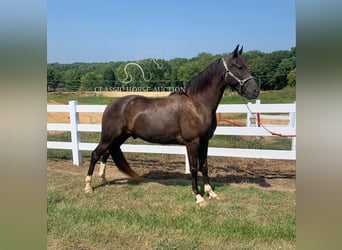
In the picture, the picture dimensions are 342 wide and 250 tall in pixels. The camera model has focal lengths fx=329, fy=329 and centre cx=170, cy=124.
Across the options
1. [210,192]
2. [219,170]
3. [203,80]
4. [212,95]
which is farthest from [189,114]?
[219,170]

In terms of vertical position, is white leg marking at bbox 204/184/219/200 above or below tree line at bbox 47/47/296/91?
below

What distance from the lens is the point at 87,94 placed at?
15.0 meters

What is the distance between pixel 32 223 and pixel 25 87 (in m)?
0.41

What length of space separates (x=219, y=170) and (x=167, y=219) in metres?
2.72

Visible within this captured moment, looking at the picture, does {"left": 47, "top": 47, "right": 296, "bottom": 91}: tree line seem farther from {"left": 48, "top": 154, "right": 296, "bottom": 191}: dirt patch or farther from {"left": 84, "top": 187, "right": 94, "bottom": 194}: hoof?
{"left": 84, "top": 187, "right": 94, "bottom": 194}: hoof

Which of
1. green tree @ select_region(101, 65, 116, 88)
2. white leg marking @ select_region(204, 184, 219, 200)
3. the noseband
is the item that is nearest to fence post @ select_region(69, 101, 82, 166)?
white leg marking @ select_region(204, 184, 219, 200)

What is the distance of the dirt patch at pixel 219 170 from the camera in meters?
5.36

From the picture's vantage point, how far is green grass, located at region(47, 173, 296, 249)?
3.00 m

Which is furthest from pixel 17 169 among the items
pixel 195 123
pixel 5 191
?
pixel 195 123

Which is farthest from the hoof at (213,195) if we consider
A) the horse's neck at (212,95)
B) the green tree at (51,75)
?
the green tree at (51,75)

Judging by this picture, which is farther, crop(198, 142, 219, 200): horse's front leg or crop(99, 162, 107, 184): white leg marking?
crop(99, 162, 107, 184): white leg marking

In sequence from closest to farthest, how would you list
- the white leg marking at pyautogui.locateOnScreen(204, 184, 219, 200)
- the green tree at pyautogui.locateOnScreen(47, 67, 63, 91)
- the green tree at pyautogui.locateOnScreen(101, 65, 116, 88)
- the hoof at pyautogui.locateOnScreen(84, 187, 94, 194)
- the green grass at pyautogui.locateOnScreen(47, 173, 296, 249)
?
the green tree at pyautogui.locateOnScreen(47, 67, 63, 91) < the green grass at pyautogui.locateOnScreen(47, 173, 296, 249) < the white leg marking at pyautogui.locateOnScreen(204, 184, 219, 200) < the hoof at pyautogui.locateOnScreen(84, 187, 94, 194) < the green tree at pyautogui.locateOnScreen(101, 65, 116, 88)

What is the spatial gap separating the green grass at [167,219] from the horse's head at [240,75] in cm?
141

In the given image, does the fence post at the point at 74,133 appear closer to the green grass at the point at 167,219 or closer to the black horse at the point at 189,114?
the green grass at the point at 167,219
